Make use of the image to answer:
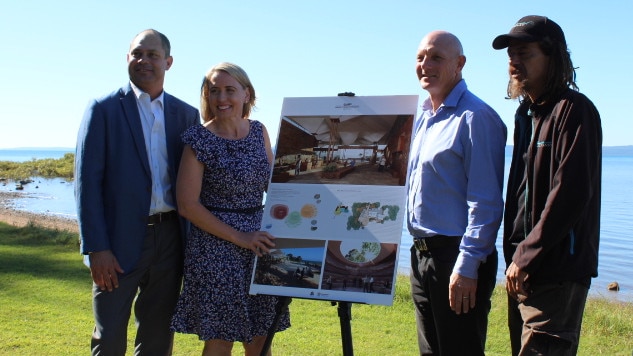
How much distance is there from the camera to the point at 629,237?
19891 mm

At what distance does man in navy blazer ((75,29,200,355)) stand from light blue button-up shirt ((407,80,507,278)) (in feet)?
4.77

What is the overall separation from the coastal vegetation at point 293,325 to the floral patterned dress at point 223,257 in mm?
1365

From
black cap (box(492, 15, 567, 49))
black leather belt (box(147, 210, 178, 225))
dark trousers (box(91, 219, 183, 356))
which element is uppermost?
black cap (box(492, 15, 567, 49))

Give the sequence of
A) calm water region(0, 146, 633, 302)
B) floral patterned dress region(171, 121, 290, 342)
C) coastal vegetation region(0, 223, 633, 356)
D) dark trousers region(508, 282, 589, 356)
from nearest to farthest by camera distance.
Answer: dark trousers region(508, 282, 589, 356) < floral patterned dress region(171, 121, 290, 342) < coastal vegetation region(0, 223, 633, 356) < calm water region(0, 146, 633, 302)

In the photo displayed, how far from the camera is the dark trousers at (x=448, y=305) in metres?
2.97

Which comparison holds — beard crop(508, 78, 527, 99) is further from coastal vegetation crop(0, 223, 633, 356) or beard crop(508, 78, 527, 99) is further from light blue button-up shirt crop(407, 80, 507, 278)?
coastal vegetation crop(0, 223, 633, 356)

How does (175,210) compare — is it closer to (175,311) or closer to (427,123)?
(175,311)

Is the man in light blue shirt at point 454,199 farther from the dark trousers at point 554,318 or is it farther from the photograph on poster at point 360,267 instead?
the dark trousers at point 554,318

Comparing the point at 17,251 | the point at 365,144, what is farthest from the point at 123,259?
the point at 17,251

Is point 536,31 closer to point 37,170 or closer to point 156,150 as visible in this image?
point 156,150

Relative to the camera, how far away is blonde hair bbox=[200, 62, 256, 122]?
3.49 m

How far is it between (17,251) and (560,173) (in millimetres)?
7782

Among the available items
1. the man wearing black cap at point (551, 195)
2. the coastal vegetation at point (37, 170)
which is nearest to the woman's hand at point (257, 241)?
the man wearing black cap at point (551, 195)

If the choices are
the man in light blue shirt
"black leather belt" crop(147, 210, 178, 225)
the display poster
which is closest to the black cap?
the man in light blue shirt
